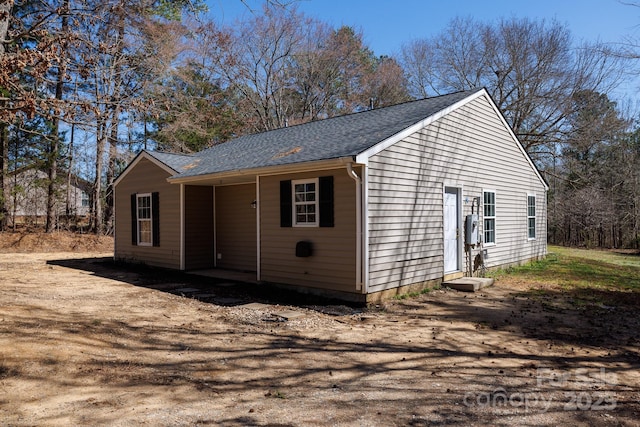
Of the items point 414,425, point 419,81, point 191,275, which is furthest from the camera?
point 419,81

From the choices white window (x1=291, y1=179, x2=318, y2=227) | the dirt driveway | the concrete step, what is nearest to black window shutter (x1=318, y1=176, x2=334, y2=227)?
white window (x1=291, y1=179, x2=318, y2=227)

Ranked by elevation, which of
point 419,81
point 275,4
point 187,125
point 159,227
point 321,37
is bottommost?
point 159,227

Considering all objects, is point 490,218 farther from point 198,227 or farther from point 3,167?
point 3,167

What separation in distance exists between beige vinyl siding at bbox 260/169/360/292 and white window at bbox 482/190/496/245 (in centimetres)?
502

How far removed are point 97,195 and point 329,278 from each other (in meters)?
17.1

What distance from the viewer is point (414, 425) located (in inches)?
126

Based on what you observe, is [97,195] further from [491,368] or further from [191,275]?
[491,368]

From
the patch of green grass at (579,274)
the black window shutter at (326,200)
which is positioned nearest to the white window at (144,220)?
the black window shutter at (326,200)

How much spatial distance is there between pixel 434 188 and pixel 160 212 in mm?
7441

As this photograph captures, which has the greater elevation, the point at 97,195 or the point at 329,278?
the point at 97,195

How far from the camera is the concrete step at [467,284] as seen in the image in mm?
9016

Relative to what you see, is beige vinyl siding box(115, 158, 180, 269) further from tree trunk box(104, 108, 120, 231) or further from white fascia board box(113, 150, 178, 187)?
tree trunk box(104, 108, 120, 231)

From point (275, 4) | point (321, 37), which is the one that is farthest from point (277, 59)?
point (275, 4)

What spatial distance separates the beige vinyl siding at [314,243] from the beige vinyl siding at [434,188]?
1.29 feet
